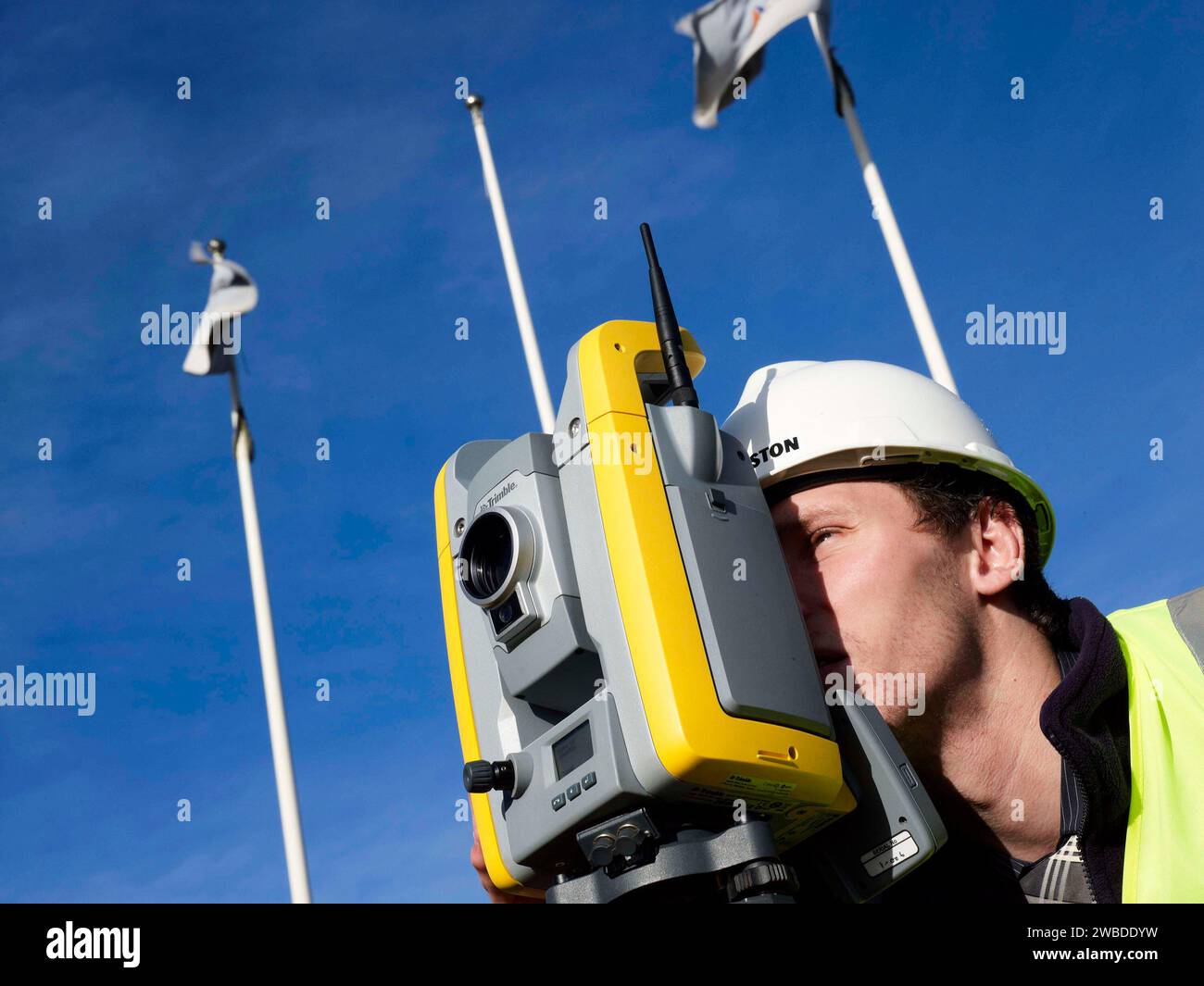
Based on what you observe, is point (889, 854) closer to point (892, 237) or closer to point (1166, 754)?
point (1166, 754)

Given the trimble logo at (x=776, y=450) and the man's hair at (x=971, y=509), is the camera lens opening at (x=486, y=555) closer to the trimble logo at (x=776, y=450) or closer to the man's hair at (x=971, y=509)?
the trimble logo at (x=776, y=450)

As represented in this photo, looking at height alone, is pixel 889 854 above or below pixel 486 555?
below

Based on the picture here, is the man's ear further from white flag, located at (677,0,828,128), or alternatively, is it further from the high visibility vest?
white flag, located at (677,0,828,128)

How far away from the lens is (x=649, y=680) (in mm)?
1809

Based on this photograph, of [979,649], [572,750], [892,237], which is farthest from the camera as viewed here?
[892,237]

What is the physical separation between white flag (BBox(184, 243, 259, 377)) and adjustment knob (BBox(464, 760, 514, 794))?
11189 mm

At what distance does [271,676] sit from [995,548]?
30.2ft

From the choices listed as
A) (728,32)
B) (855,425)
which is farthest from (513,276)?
(855,425)

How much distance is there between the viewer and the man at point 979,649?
2389mm

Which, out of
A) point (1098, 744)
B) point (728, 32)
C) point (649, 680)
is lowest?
point (1098, 744)

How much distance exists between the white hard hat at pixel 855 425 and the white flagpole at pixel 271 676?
27.3 ft
